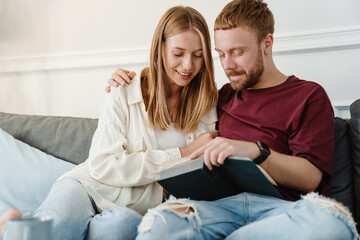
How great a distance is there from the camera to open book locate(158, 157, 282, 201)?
1.14 m

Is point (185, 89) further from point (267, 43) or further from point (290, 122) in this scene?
point (290, 122)

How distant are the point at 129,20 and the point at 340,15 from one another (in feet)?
3.46

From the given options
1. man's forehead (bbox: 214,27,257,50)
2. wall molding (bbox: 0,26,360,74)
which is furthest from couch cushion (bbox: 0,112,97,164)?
man's forehead (bbox: 214,27,257,50)

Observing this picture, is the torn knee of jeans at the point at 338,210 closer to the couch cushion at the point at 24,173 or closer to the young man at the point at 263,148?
the young man at the point at 263,148

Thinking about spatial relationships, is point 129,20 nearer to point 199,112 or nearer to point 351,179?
point 199,112

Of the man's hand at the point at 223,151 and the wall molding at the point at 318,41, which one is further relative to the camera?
the wall molding at the point at 318,41

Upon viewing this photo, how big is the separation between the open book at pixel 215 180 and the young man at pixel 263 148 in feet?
0.11

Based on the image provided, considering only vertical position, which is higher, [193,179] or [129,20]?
[129,20]

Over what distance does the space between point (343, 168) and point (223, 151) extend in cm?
64

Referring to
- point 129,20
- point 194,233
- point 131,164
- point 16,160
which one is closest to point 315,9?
point 129,20

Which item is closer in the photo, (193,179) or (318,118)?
(193,179)

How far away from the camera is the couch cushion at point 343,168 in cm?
153

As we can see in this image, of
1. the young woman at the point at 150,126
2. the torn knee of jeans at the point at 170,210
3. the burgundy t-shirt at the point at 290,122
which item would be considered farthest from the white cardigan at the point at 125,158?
the torn knee of jeans at the point at 170,210

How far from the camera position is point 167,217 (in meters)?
1.08
